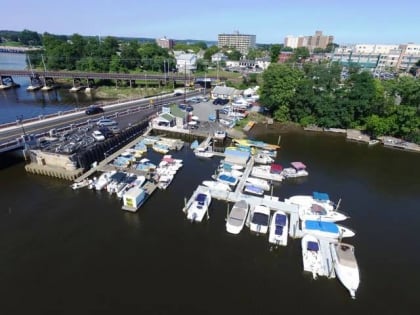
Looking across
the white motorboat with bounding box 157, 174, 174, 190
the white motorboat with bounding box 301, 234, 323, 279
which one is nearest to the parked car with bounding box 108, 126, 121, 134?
the white motorboat with bounding box 157, 174, 174, 190

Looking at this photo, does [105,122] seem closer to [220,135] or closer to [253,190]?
[220,135]

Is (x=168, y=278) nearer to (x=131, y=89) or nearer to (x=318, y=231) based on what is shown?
(x=318, y=231)

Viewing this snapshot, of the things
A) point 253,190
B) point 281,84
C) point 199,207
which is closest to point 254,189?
point 253,190

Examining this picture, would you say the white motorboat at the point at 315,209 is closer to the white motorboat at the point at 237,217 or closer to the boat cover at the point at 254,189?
the boat cover at the point at 254,189

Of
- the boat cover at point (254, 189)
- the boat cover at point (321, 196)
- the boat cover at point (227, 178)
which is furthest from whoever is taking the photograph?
the boat cover at point (227, 178)

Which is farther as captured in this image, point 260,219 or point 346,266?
point 260,219

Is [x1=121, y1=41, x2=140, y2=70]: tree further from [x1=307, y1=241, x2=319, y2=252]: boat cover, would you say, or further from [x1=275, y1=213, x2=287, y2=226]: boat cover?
[x1=307, y1=241, x2=319, y2=252]: boat cover

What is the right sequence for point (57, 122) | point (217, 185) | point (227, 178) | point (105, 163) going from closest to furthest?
point (217, 185)
point (227, 178)
point (105, 163)
point (57, 122)

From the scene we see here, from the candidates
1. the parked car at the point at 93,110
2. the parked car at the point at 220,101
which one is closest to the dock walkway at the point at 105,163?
the parked car at the point at 93,110
